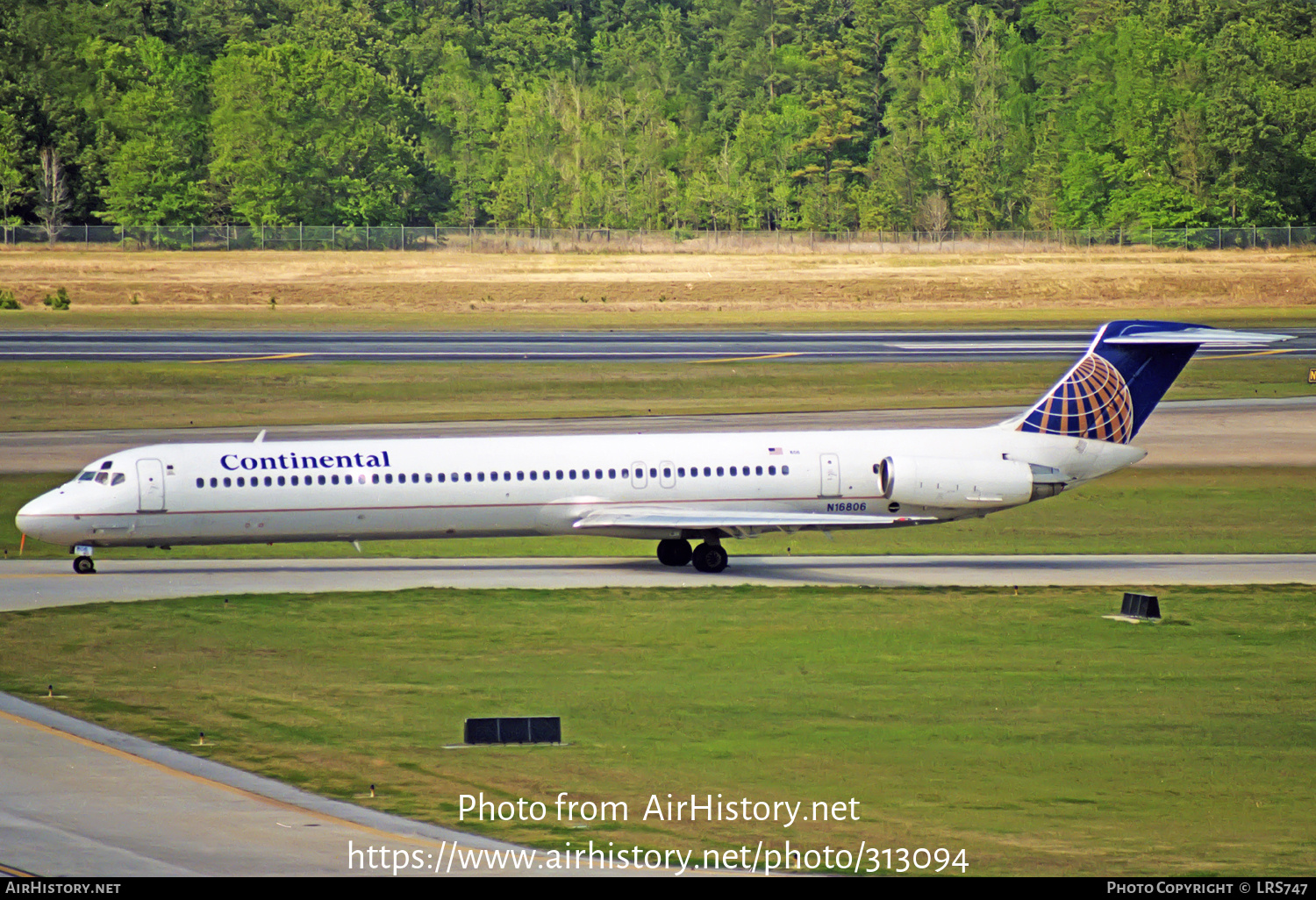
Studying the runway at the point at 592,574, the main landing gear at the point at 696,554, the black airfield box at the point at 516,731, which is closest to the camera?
the black airfield box at the point at 516,731

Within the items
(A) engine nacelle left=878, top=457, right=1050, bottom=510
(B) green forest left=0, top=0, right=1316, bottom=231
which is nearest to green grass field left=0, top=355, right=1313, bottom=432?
(A) engine nacelle left=878, top=457, right=1050, bottom=510

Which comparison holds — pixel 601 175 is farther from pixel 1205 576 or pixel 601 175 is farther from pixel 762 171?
A: pixel 1205 576

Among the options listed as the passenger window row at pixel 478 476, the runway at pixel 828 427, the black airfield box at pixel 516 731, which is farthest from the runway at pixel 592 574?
the runway at pixel 828 427

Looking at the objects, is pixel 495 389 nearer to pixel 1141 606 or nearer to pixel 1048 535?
pixel 1048 535

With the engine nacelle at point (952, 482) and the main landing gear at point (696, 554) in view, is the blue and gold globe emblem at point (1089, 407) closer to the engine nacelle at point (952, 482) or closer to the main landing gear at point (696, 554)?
the engine nacelle at point (952, 482)

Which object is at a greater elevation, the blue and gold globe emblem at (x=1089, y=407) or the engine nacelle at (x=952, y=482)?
the blue and gold globe emblem at (x=1089, y=407)

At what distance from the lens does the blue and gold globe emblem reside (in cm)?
3662

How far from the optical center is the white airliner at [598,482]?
34969 mm

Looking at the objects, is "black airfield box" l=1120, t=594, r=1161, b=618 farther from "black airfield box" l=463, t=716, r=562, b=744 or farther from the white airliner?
"black airfield box" l=463, t=716, r=562, b=744

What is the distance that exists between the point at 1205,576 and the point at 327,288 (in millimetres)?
84509

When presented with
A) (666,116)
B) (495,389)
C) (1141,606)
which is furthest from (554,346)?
(666,116)

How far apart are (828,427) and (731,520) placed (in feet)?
76.8

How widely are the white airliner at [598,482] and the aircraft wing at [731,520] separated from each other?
4 cm

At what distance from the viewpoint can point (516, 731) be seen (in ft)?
69.2
